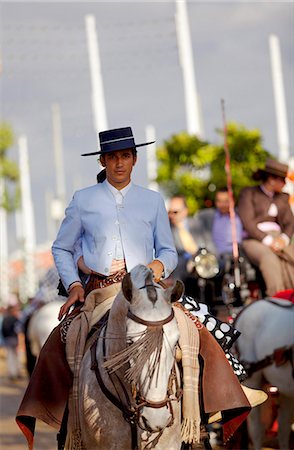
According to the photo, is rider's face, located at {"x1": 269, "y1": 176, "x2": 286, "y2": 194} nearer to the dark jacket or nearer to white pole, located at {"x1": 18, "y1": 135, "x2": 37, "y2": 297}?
the dark jacket

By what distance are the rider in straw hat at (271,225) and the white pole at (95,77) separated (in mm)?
20817

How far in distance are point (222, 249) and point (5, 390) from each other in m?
14.7

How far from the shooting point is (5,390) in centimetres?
3016

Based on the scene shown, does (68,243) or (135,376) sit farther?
(68,243)

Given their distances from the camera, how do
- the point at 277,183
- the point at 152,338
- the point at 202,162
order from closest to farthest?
1. the point at 152,338
2. the point at 277,183
3. the point at 202,162

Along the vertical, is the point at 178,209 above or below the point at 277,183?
below

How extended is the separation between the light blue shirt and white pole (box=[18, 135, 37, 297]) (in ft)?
130

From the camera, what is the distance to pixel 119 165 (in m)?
8.74

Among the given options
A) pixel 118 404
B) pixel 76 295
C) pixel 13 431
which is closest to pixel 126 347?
pixel 118 404

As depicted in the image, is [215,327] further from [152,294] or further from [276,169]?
[276,169]

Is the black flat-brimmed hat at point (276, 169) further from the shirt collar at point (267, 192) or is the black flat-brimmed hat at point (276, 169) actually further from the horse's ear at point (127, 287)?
the horse's ear at point (127, 287)

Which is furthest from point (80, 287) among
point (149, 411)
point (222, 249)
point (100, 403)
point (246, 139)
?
point (246, 139)

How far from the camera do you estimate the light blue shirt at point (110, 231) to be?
869 cm

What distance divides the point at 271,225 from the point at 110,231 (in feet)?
20.8
